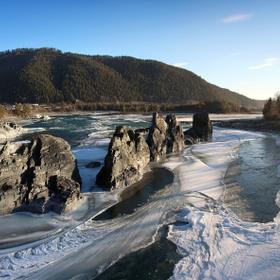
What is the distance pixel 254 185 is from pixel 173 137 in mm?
16999

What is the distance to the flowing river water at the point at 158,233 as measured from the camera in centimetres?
1480

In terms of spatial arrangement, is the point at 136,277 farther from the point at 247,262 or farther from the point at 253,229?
the point at 253,229

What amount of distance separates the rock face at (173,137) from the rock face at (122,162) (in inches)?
361

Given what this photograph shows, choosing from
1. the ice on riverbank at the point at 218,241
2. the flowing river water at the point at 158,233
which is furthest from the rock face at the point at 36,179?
the ice on riverbank at the point at 218,241

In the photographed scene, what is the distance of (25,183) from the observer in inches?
853

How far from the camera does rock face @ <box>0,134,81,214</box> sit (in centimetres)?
2081

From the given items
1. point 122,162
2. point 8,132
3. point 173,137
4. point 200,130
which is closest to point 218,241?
point 122,162

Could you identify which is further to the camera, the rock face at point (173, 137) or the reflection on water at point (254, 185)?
the rock face at point (173, 137)

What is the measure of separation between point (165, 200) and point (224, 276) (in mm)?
9273

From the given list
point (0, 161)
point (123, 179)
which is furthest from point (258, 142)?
point (0, 161)

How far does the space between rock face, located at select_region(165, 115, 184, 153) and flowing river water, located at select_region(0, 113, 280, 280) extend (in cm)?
1275

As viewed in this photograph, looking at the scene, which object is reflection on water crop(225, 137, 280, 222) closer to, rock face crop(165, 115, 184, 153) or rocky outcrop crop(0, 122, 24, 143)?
rock face crop(165, 115, 184, 153)

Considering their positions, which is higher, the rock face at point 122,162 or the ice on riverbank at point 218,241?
the rock face at point 122,162

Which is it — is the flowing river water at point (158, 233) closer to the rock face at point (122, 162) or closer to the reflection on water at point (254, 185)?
the reflection on water at point (254, 185)
